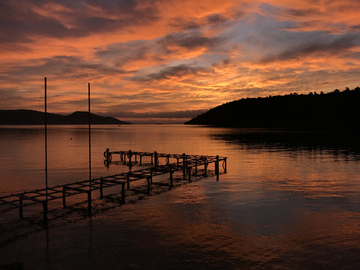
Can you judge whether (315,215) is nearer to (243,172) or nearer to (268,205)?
(268,205)

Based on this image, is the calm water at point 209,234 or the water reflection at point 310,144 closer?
the calm water at point 209,234

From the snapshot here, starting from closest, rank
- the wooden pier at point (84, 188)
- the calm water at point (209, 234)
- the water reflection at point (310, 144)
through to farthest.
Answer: the calm water at point (209, 234) < the wooden pier at point (84, 188) < the water reflection at point (310, 144)

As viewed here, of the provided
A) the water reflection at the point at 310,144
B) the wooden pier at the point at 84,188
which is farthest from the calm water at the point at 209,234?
the water reflection at the point at 310,144

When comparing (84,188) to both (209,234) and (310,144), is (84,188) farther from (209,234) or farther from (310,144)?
(310,144)

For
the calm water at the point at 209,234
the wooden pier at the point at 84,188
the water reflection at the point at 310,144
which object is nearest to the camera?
the calm water at the point at 209,234

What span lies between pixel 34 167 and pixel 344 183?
153ft

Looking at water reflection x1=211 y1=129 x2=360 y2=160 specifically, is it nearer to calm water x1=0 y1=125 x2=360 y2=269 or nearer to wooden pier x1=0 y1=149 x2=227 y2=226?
calm water x1=0 y1=125 x2=360 y2=269

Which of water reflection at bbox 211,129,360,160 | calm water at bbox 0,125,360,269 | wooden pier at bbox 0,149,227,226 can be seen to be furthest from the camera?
water reflection at bbox 211,129,360,160

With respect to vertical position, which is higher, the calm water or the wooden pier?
the wooden pier

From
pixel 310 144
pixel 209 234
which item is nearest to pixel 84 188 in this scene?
pixel 209 234

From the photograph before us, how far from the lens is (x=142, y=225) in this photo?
17.1 metres

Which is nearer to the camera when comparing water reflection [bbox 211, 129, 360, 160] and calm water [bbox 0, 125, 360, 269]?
calm water [bbox 0, 125, 360, 269]

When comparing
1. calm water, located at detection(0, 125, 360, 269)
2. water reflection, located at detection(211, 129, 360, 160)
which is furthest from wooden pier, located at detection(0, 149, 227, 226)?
water reflection, located at detection(211, 129, 360, 160)

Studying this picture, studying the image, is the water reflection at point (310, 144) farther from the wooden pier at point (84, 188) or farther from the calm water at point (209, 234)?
the wooden pier at point (84, 188)
